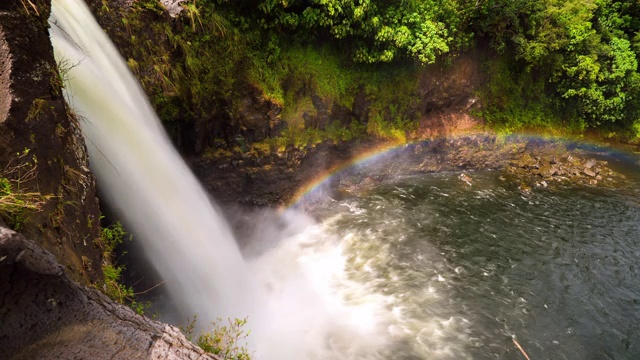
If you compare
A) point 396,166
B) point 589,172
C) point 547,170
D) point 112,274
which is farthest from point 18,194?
point 589,172

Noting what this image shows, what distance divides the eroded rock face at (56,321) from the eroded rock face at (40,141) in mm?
787

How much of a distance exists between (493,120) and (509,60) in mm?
2844

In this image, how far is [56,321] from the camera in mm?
2572

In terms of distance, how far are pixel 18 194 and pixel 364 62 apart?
11.2 meters

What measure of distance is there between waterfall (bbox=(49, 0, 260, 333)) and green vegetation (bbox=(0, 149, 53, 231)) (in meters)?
2.48

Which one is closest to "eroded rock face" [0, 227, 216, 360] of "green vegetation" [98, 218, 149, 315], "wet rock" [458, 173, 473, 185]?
"green vegetation" [98, 218, 149, 315]

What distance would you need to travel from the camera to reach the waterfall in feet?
19.4

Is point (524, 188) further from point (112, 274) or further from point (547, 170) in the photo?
point (112, 274)

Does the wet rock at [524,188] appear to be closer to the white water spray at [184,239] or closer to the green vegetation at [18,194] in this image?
the white water spray at [184,239]

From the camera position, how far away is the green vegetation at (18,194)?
114 inches

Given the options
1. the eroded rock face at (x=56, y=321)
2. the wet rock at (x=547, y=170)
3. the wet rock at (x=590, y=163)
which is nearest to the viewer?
the eroded rock face at (x=56, y=321)

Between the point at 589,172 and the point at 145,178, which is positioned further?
the point at 589,172

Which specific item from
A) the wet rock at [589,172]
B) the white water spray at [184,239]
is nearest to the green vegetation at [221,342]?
the white water spray at [184,239]

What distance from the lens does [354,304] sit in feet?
26.8
